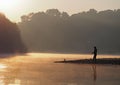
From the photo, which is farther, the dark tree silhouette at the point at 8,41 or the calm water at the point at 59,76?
the dark tree silhouette at the point at 8,41

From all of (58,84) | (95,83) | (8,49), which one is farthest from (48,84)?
(8,49)

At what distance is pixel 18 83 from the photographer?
2638cm

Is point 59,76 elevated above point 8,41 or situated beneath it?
situated beneath

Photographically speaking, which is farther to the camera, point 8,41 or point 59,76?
point 8,41

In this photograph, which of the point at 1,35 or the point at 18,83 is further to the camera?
the point at 1,35

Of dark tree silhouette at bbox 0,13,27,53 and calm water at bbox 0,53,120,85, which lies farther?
dark tree silhouette at bbox 0,13,27,53

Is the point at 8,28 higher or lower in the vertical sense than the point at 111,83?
higher

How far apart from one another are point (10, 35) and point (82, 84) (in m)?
173

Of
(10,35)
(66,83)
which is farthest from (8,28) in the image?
(66,83)

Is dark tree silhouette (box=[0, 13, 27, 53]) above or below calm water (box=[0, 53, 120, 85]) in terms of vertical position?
above

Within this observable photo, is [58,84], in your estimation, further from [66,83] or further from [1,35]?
[1,35]

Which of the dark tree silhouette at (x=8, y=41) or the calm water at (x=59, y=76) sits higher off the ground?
the dark tree silhouette at (x=8, y=41)

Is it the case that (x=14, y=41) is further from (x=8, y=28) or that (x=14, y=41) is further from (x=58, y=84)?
(x=58, y=84)

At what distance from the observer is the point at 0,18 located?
19875 cm
